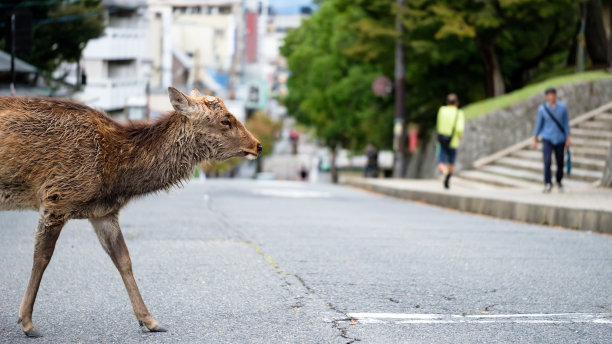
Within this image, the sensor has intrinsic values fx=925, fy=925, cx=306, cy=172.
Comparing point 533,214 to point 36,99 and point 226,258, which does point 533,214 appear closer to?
point 226,258

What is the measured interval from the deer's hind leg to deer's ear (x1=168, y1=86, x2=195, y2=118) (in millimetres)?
990

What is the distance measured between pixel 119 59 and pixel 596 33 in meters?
46.2

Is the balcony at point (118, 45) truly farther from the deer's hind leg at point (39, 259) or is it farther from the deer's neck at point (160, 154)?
the deer's hind leg at point (39, 259)

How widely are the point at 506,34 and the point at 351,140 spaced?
26.2m

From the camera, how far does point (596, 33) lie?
31.4 metres

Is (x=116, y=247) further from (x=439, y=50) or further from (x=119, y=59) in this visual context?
(x=119, y=59)

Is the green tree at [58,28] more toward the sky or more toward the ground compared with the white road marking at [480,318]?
more toward the sky

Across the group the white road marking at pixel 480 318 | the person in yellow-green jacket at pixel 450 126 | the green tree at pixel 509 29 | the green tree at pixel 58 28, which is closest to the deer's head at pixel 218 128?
the white road marking at pixel 480 318

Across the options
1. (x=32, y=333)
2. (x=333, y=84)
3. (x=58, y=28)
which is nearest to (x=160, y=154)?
(x=32, y=333)

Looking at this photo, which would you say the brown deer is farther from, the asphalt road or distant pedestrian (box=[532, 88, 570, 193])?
distant pedestrian (box=[532, 88, 570, 193])

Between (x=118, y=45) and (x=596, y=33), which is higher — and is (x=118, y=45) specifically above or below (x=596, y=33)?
below

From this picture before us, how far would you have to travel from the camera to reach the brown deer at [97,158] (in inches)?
219

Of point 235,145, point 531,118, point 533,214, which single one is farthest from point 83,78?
point 235,145

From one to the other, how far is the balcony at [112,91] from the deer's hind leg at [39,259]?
55879mm
